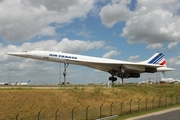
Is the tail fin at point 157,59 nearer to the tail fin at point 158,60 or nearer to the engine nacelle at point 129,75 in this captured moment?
the tail fin at point 158,60

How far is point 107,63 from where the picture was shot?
46.6m

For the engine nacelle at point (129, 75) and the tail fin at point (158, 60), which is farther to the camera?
the tail fin at point (158, 60)

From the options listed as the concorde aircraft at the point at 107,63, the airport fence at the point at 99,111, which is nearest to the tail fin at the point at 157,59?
the concorde aircraft at the point at 107,63

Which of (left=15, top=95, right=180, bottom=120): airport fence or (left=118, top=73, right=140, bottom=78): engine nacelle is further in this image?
(left=118, top=73, right=140, bottom=78): engine nacelle

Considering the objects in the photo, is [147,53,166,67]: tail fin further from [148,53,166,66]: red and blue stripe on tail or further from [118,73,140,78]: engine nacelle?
[118,73,140,78]: engine nacelle

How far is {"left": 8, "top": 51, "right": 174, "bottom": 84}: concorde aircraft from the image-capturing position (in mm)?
43000

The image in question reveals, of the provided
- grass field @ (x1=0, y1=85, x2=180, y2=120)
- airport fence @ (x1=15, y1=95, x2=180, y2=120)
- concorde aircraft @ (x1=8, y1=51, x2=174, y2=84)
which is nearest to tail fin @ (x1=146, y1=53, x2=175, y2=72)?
concorde aircraft @ (x1=8, y1=51, x2=174, y2=84)

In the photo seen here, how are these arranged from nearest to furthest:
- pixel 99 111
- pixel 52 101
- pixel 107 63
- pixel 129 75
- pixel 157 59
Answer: pixel 99 111 < pixel 52 101 < pixel 107 63 < pixel 129 75 < pixel 157 59

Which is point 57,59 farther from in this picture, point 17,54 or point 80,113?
point 80,113

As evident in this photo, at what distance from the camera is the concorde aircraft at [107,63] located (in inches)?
1693

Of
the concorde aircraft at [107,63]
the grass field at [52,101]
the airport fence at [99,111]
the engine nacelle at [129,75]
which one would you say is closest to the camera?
the airport fence at [99,111]

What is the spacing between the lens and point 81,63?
45688mm

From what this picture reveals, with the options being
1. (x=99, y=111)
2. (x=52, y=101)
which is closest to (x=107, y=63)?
(x=52, y=101)

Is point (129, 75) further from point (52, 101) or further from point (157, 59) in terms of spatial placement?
point (52, 101)
